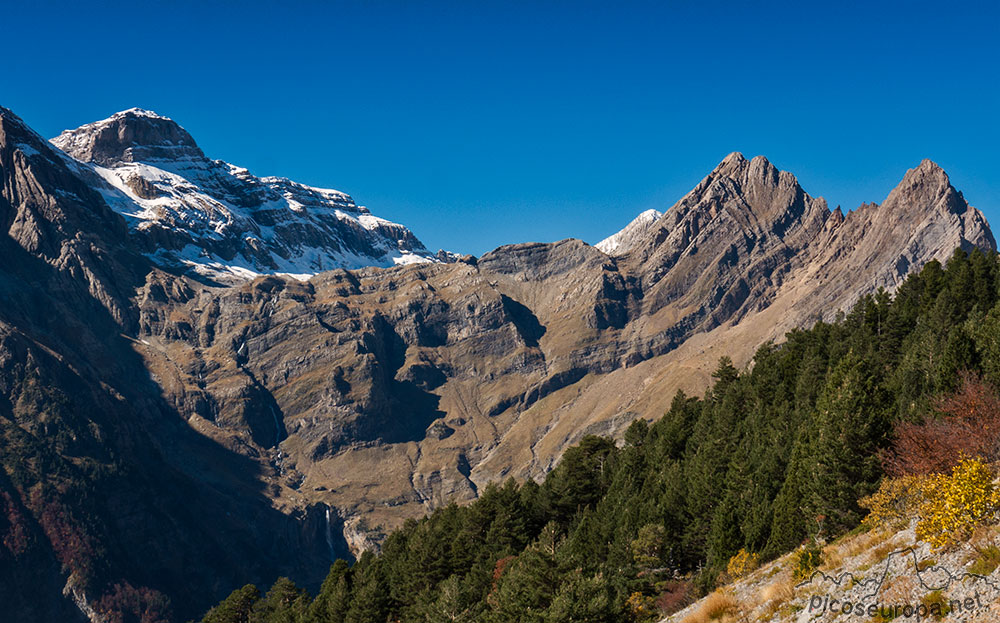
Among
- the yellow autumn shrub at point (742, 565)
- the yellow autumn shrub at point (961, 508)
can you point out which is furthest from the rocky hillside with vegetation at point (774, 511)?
the yellow autumn shrub at point (742, 565)

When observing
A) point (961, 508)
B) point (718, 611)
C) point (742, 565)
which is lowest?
point (742, 565)

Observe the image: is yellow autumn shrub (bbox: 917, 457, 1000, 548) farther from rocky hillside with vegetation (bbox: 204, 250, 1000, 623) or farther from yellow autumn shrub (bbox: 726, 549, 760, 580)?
yellow autumn shrub (bbox: 726, 549, 760, 580)

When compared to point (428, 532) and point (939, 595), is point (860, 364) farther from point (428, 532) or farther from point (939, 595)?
point (428, 532)

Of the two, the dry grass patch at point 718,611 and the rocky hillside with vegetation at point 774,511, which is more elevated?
the rocky hillside with vegetation at point 774,511

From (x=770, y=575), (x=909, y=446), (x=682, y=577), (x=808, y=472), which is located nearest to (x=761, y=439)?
(x=682, y=577)

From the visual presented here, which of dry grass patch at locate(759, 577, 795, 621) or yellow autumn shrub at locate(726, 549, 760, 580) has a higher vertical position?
dry grass patch at locate(759, 577, 795, 621)

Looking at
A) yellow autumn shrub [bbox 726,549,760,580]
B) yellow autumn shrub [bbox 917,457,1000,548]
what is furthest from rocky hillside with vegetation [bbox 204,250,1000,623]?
yellow autumn shrub [bbox 726,549,760,580]

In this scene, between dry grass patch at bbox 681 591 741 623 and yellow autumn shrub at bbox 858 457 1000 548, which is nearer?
yellow autumn shrub at bbox 858 457 1000 548

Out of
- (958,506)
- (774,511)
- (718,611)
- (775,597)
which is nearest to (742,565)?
(774,511)

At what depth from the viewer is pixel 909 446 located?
149 ft

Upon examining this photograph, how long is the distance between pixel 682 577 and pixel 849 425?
→ 2302 centimetres

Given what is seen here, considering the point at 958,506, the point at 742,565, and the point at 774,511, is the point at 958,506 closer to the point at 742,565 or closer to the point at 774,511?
the point at 742,565

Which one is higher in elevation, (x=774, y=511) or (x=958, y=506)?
(x=958, y=506)

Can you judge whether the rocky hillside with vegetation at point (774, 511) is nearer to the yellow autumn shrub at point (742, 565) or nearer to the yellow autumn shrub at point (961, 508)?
the yellow autumn shrub at point (961, 508)
